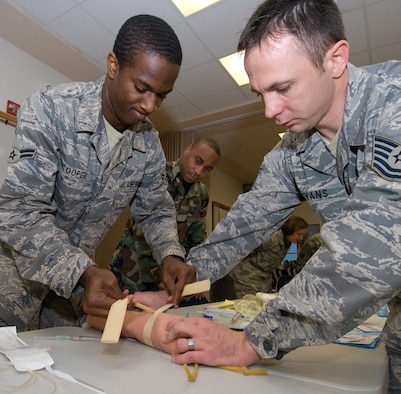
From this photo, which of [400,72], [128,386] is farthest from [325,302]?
[400,72]

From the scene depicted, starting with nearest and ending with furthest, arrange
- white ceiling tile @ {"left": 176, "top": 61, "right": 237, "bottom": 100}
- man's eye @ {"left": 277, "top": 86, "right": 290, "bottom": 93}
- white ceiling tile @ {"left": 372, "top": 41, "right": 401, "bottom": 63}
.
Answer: man's eye @ {"left": 277, "top": 86, "right": 290, "bottom": 93}
white ceiling tile @ {"left": 372, "top": 41, "right": 401, "bottom": 63}
white ceiling tile @ {"left": 176, "top": 61, "right": 237, "bottom": 100}

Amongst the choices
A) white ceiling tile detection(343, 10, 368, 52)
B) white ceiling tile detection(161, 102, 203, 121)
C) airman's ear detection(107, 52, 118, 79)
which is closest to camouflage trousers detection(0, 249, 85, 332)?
airman's ear detection(107, 52, 118, 79)

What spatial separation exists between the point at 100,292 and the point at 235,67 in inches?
115

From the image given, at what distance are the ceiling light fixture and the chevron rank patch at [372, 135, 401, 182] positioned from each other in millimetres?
2655

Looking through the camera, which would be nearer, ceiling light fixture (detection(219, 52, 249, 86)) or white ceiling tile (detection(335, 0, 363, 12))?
white ceiling tile (detection(335, 0, 363, 12))

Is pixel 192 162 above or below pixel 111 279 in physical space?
above

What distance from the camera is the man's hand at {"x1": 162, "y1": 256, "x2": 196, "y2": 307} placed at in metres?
1.18

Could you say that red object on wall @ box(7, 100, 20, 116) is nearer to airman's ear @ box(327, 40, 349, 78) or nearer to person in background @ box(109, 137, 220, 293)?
person in background @ box(109, 137, 220, 293)

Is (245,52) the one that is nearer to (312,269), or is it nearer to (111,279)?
(312,269)

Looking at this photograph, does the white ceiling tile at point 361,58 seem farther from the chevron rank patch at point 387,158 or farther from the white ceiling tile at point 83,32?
the chevron rank patch at point 387,158

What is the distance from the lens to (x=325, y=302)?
2.10 ft

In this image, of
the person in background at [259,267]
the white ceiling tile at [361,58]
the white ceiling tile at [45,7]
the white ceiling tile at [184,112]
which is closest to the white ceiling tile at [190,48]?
the white ceiling tile at [184,112]

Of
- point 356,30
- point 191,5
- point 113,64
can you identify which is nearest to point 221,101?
point 191,5

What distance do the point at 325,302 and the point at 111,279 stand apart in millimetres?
574
